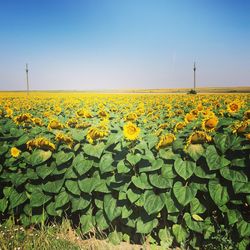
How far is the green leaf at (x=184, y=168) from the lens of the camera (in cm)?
278

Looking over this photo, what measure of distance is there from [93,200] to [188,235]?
1073mm

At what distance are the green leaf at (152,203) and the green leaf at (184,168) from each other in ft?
1.11

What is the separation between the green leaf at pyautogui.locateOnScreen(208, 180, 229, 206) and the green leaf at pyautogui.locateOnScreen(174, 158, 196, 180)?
0.74ft

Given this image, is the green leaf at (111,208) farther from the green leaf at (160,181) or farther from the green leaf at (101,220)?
the green leaf at (160,181)

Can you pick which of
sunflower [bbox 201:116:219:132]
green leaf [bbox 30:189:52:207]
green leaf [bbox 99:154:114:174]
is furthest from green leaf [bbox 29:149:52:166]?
sunflower [bbox 201:116:219:132]

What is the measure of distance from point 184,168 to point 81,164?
104 centimetres

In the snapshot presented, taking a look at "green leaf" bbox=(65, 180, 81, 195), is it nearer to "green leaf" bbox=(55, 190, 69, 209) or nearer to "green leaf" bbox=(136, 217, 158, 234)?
"green leaf" bbox=(55, 190, 69, 209)

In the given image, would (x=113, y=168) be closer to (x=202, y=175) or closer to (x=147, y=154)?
(x=147, y=154)

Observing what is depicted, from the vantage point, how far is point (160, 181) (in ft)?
9.48

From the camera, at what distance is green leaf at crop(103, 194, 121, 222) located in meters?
3.07

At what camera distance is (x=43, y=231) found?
3.47 metres

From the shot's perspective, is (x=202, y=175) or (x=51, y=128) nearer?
(x=202, y=175)

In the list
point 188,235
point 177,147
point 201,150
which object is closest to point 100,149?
point 177,147

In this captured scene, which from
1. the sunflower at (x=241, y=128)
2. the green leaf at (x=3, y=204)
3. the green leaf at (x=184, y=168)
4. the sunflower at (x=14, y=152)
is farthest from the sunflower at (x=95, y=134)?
the green leaf at (x=3, y=204)
